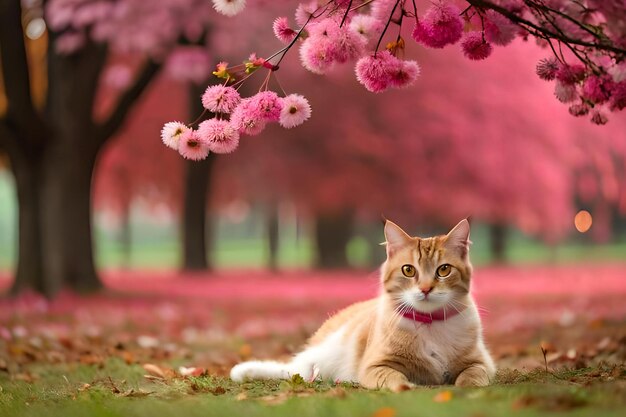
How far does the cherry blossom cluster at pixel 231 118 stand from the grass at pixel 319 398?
144 cm

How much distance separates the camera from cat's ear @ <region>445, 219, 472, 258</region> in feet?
15.5

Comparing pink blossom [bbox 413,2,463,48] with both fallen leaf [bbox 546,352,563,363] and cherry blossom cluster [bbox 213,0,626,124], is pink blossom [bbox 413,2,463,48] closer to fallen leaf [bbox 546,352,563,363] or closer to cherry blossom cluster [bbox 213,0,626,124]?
cherry blossom cluster [bbox 213,0,626,124]

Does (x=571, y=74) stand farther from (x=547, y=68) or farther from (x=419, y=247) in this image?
(x=419, y=247)

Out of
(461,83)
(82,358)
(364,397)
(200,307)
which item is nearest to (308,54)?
(364,397)

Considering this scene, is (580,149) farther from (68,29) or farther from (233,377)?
(233,377)

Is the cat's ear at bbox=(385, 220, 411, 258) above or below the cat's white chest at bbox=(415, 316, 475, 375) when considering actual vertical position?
above

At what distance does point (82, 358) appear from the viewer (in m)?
7.60

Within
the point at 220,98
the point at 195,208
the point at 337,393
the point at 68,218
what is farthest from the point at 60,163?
the point at 337,393

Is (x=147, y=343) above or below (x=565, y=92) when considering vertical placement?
below

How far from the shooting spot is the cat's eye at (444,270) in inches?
184

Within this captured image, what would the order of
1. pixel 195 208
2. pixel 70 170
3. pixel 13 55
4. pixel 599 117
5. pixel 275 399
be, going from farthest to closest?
pixel 195 208
pixel 70 170
pixel 13 55
pixel 599 117
pixel 275 399

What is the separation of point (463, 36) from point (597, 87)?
0.93 metres

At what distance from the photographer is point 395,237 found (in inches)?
191

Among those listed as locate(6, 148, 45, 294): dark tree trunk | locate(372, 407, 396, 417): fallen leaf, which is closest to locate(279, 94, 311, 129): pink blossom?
locate(372, 407, 396, 417): fallen leaf
